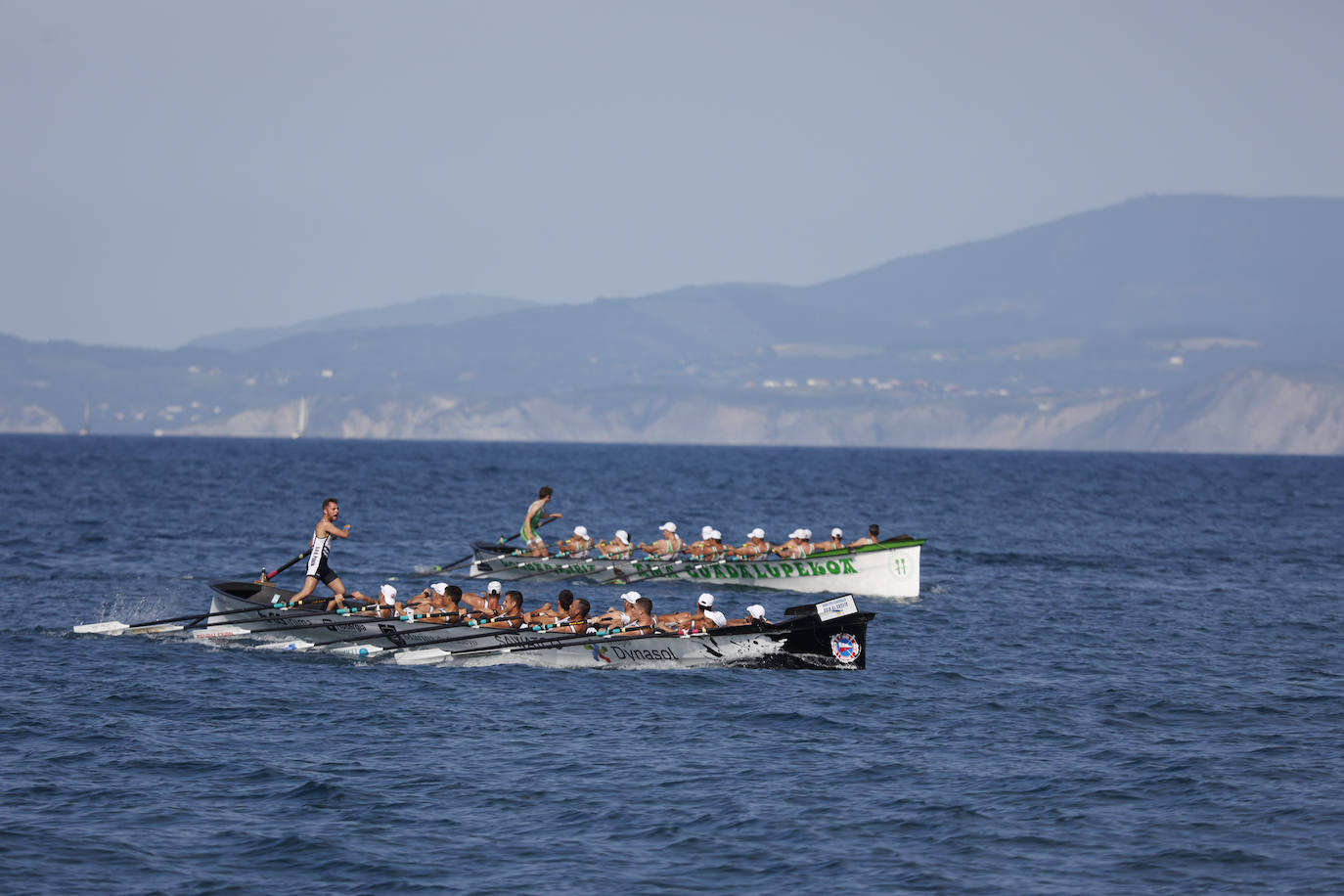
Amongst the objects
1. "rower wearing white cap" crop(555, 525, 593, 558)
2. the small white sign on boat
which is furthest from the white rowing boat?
the small white sign on boat

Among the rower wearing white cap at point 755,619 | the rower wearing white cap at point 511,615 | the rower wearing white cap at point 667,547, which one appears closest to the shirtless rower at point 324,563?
the rower wearing white cap at point 511,615

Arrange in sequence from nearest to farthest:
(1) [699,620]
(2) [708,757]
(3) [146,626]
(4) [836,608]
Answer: (2) [708,757], (4) [836,608], (1) [699,620], (3) [146,626]

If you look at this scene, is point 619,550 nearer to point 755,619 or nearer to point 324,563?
point 324,563

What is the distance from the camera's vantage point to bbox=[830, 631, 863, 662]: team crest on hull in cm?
2802

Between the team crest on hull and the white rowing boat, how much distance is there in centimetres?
1026

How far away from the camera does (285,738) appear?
2253 centimetres

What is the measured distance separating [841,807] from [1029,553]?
124 feet

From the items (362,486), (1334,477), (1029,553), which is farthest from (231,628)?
(1334,477)

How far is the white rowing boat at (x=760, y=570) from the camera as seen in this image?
3919cm

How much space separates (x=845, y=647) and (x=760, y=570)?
41.3 feet

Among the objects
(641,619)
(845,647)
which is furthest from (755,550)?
(845,647)

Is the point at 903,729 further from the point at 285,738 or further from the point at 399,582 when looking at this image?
the point at 399,582

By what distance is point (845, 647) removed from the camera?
2803cm

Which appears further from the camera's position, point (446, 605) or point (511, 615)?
point (446, 605)
